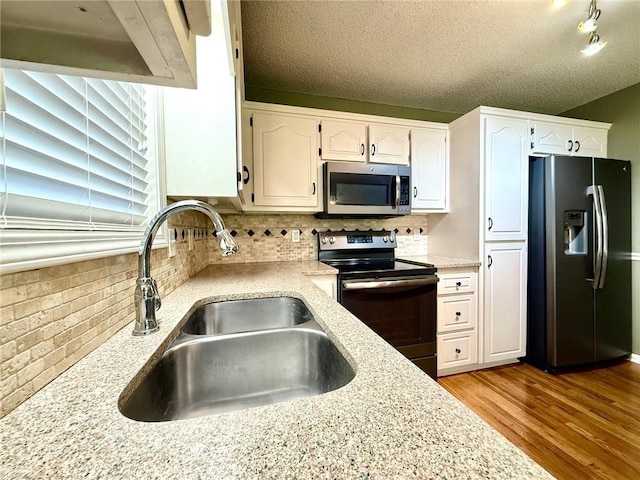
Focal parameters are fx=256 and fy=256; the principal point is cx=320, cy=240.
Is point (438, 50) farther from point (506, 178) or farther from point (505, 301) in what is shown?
point (505, 301)

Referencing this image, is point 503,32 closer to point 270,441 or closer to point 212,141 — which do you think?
point 212,141

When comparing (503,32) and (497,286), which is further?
(497,286)

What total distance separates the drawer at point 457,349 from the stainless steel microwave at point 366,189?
41.4 inches

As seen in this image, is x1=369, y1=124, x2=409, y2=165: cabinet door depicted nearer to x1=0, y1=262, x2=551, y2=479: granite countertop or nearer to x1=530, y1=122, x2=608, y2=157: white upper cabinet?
x1=530, y1=122, x2=608, y2=157: white upper cabinet

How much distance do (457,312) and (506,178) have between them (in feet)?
3.71

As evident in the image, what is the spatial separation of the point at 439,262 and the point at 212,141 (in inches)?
70.4

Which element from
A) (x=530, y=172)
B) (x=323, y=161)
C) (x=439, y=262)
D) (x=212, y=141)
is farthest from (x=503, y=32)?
(x=212, y=141)

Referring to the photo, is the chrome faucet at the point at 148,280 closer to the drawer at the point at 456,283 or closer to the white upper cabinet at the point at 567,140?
the drawer at the point at 456,283

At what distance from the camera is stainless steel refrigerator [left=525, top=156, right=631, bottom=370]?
1.96 meters

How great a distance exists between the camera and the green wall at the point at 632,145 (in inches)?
86.9

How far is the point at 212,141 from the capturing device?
109 centimetres

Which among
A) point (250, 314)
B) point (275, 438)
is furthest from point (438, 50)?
point (275, 438)

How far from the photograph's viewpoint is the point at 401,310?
1.79m

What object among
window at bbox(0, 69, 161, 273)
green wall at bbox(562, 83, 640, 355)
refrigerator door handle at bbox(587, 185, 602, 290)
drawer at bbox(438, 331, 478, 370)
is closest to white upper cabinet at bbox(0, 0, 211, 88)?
window at bbox(0, 69, 161, 273)
